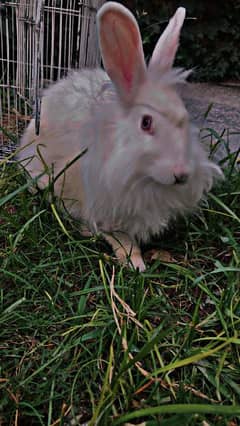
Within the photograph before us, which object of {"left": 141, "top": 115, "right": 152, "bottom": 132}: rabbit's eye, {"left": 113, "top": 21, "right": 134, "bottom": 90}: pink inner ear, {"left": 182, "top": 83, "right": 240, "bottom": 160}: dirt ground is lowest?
{"left": 182, "top": 83, "right": 240, "bottom": 160}: dirt ground

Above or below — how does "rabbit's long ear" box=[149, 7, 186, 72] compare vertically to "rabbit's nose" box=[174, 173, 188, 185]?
above

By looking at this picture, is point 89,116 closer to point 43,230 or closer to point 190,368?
point 43,230

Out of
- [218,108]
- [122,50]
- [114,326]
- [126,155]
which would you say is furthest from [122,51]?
[218,108]

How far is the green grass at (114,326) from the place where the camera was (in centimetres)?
115

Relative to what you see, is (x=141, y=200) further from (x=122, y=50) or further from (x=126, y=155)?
(x=122, y=50)

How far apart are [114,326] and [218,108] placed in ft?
8.11

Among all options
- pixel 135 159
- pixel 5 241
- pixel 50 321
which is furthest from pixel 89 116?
pixel 50 321

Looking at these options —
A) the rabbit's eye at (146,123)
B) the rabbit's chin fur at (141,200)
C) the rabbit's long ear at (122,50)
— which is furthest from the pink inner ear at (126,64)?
the rabbit's chin fur at (141,200)

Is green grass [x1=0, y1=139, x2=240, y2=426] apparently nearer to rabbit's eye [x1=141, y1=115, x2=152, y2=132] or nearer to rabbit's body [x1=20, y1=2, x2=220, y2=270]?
rabbit's body [x1=20, y1=2, x2=220, y2=270]

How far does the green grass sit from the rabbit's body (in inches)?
4.4

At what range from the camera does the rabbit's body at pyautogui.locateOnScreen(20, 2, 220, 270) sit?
141 cm

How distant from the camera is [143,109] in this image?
4.75ft

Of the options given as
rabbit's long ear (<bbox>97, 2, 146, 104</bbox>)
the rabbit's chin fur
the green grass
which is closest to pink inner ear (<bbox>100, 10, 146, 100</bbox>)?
rabbit's long ear (<bbox>97, 2, 146, 104</bbox>)

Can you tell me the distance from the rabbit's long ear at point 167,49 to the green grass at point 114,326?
518mm
